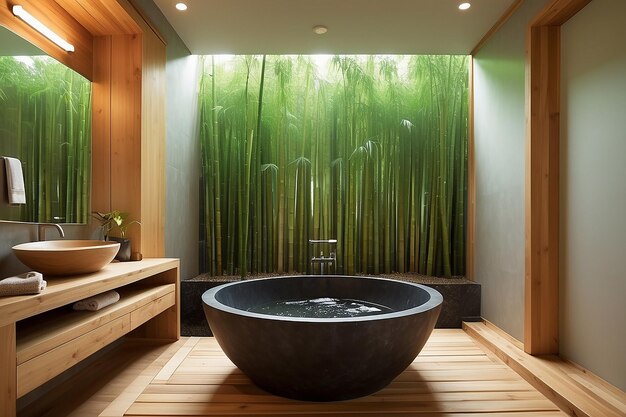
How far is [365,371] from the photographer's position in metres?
1.70

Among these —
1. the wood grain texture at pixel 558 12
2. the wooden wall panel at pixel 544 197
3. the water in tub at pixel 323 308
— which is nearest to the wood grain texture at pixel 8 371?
the water in tub at pixel 323 308

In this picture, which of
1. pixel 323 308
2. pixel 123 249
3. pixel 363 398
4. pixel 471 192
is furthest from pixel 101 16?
pixel 471 192

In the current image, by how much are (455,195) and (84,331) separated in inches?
126

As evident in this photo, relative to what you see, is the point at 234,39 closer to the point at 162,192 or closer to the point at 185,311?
the point at 162,192

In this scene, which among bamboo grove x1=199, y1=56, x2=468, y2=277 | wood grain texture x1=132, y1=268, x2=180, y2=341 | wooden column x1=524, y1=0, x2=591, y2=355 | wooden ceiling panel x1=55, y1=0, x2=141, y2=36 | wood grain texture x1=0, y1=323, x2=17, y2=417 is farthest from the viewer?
bamboo grove x1=199, y1=56, x2=468, y2=277

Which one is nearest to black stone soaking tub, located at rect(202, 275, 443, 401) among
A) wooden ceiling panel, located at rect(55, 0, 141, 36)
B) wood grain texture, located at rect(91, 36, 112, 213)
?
wood grain texture, located at rect(91, 36, 112, 213)

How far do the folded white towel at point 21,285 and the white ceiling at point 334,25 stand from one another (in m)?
2.19

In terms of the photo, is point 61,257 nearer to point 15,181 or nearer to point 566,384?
point 15,181

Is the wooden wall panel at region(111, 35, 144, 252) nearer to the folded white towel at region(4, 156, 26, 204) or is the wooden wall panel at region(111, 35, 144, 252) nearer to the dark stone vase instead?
the dark stone vase

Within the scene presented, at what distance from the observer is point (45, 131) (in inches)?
80.4

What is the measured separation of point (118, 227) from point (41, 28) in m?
1.22

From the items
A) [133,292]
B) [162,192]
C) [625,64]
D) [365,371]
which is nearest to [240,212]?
[162,192]

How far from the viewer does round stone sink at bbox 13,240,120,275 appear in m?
1.66

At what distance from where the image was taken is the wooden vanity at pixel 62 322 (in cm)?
120
